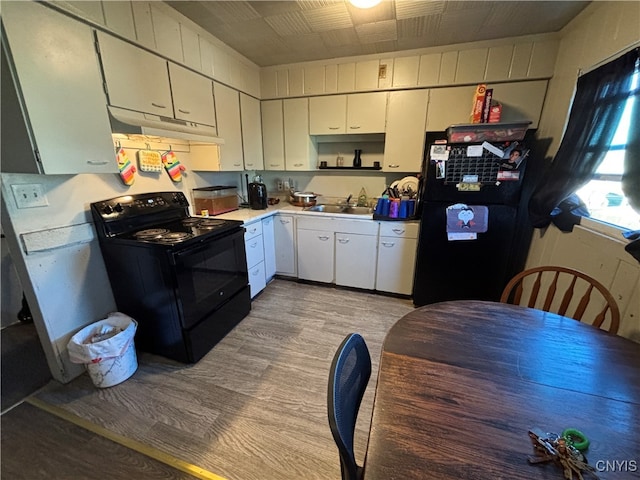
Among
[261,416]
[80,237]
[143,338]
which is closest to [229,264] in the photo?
[143,338]

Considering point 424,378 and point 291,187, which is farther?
point 291,187

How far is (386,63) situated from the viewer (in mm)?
2572

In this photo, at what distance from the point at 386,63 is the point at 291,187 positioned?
1731 mm

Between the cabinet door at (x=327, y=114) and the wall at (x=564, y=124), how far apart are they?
1.83 m

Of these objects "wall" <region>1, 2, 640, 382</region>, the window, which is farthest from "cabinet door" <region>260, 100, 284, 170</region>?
the window

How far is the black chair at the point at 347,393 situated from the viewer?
538mm

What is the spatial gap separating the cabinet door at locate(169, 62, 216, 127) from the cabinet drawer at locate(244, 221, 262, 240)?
38.7 inches

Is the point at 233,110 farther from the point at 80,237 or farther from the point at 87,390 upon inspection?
the point at 87,390

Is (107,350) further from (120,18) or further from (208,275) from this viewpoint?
(120,18)

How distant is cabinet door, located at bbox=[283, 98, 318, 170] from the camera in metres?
2.96

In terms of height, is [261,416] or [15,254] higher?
[15,254]

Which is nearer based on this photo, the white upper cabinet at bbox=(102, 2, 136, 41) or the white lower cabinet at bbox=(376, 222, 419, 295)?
the white upper cabinet at bbox=(102, 2, 136, 41)

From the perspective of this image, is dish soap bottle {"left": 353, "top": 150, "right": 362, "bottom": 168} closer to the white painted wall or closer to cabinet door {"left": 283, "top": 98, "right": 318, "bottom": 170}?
cabinet door {"left": 283, "top": 98, "right": 318, "bottom": 170}

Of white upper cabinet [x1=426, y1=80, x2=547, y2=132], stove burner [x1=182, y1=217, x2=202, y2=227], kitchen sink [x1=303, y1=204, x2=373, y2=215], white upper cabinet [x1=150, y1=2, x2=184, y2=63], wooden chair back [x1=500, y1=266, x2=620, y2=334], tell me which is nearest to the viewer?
wooden chair back [x1=500, y1=266, x2=620, y2=334]
